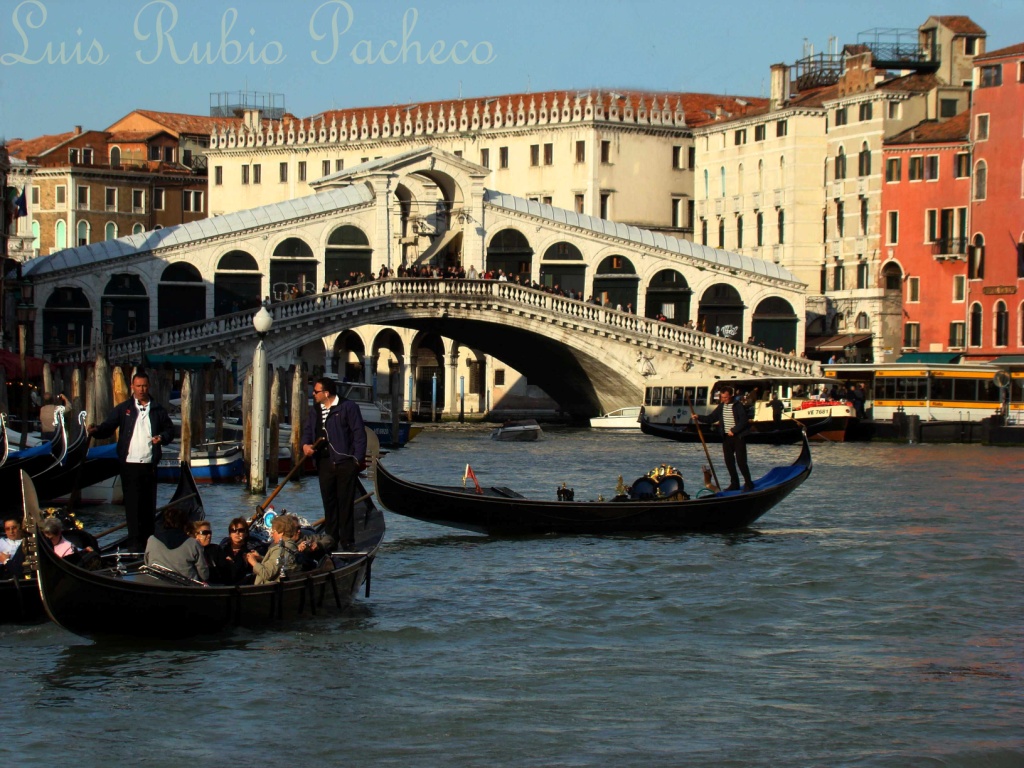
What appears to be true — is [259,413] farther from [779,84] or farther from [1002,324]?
[779,84]

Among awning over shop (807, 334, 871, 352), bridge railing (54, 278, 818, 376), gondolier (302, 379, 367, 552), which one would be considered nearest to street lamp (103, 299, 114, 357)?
bridge railing (54, 278, 818, 376)

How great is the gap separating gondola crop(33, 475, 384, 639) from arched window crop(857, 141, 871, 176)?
34.5 meters

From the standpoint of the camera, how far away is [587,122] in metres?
52.2

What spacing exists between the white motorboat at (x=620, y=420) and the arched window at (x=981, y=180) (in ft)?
29.9

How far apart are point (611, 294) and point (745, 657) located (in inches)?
1317

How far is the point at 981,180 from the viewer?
135 feet

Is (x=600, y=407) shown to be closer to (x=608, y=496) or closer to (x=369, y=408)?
(x=369, y=408)

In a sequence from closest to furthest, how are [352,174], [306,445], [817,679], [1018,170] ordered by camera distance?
[817,679]
[306,445]
[1018,170]
[352,174]

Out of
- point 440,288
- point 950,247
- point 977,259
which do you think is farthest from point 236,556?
point 950,247

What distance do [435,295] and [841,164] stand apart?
12221mm

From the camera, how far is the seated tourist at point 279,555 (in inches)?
457

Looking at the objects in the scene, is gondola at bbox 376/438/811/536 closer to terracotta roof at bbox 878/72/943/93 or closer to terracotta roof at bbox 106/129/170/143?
terracotta roof at bbox 878/72/943/93

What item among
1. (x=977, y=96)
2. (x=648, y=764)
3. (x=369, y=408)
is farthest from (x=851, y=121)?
(x=648, y=764)

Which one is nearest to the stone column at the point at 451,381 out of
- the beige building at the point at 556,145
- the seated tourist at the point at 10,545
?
the beige building at the point at 556,145
